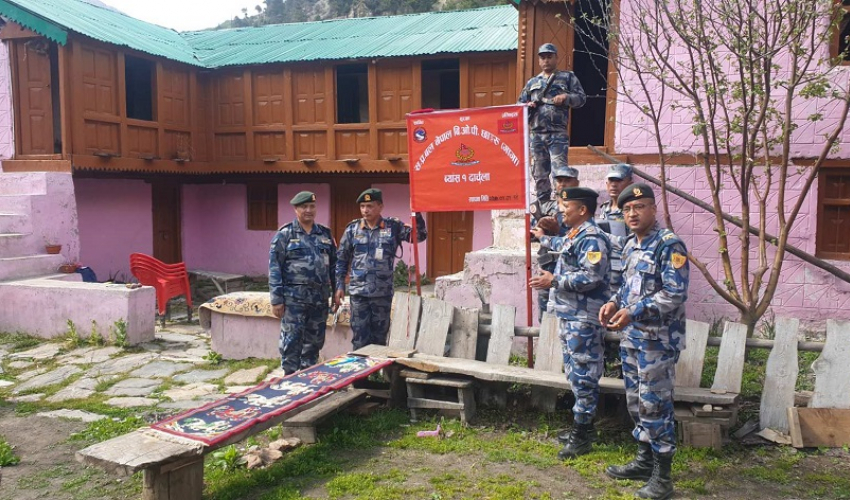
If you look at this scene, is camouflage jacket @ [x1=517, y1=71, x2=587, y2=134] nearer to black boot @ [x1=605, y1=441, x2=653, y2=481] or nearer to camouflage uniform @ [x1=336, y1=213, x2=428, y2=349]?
camouflage uniform @ [x1=336, y1=213, x2=428, y2=349]

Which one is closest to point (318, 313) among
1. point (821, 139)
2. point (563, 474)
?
point (563, 474)

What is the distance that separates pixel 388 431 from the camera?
5051 mm

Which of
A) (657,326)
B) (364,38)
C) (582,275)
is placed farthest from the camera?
(364,38)

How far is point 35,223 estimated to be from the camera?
10367mm

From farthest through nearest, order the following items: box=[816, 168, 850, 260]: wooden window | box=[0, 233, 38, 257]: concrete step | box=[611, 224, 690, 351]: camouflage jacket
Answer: box=[0, 233, 38, 257]: concrete step < box=[816, 168, 850, 260]: wooden window < box=[611, 224, 690, 351]: camouflage jacket

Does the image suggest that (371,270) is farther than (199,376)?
No

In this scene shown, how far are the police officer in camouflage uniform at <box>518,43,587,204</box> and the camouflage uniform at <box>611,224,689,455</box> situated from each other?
3.37m

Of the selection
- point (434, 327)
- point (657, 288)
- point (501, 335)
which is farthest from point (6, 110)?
A: point (657, 288)

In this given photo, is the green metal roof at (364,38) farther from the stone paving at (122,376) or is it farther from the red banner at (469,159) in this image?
the stone paving at (122,376)

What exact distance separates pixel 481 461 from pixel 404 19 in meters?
13.2

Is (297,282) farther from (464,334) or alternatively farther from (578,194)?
(578,194)

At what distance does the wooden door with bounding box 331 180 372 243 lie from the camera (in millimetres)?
14500

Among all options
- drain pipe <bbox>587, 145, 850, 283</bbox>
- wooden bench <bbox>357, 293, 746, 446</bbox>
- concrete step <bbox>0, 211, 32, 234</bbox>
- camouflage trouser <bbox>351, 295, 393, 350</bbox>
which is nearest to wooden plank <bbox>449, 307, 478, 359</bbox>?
wooden bench <bbox>357, 293, 746, 446</bbox>

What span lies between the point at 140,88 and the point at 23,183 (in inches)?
143
